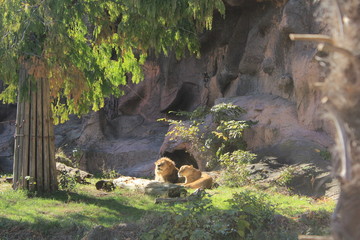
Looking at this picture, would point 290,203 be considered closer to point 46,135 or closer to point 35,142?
point 46,135

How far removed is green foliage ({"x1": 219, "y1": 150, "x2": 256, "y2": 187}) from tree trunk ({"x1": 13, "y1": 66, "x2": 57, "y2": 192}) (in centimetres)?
436

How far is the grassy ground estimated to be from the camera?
713 cm

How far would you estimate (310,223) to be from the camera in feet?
21.6

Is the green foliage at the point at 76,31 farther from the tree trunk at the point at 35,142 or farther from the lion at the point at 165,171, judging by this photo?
the lion at the point at 165,171

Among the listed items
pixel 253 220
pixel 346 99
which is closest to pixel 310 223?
pixel 253 220

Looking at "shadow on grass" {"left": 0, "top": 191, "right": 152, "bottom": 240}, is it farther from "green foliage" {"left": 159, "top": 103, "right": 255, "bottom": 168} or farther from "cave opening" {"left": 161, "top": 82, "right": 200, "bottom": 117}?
"cave opening" {"left": 161, "top": 82, "right": 200, "bottom": 117}

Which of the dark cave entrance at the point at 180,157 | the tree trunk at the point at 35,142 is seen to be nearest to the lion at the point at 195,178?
the tree trunk at the point at 35,142

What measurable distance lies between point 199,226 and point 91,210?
11.8ft

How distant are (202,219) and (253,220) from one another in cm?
69

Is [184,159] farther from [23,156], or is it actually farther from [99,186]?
[23,156]

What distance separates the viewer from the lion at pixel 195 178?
11.8 m

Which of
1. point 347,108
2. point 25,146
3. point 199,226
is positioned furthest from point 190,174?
point 347,108

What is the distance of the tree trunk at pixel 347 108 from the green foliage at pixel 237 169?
9.63m

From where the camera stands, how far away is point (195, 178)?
491 inches
